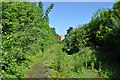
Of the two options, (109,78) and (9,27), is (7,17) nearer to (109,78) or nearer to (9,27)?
(9,27)

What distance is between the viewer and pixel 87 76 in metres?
8.13

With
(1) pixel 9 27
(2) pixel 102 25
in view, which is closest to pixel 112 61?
(2) pixel 102 25

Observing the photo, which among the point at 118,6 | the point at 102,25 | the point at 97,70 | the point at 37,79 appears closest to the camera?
the point at 37,79

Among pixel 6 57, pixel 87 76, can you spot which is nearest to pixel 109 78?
pixel 87 76

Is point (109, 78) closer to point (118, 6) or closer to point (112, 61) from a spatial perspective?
point (112, 61)

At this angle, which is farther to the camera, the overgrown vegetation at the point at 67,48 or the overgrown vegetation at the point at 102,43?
the overgrown vegetation at the point at 102,43

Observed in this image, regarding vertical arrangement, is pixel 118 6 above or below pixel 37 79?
above

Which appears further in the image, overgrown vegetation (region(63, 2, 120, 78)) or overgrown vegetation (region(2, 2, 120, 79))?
overgrown vegetation (region(63, 2, 120, 78))

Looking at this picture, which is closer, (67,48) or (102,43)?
(102,43)

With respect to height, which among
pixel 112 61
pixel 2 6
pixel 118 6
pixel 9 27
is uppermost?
pixel 118 6

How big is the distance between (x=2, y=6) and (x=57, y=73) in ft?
12.3

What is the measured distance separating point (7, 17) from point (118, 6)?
29.3ft

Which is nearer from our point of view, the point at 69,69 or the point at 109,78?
the point at 109,78

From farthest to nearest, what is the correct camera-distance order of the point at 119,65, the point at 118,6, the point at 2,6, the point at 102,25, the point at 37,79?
the point at 102,25 < the point at 118,6 < the point at 119,65 < the point at 37,79 < the point at 2,6
